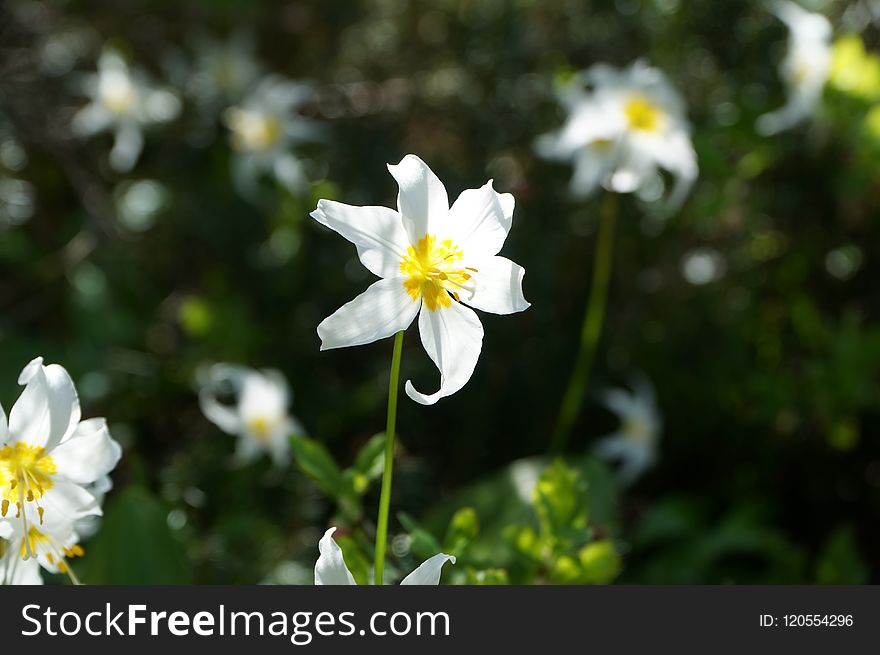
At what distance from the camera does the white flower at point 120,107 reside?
273 cm

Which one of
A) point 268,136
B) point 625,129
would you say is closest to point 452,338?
point 625,129

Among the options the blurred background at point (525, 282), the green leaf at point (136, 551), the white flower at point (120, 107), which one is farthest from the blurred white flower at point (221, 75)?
the green leaf at point (136, 551)

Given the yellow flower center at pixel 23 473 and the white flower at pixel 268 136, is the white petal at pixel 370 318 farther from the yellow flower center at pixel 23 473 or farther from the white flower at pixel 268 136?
the white flower at pixel 268 136

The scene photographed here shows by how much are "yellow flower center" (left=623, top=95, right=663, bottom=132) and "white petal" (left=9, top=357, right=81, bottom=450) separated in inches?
51.2

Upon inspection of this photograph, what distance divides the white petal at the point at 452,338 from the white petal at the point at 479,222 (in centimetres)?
8

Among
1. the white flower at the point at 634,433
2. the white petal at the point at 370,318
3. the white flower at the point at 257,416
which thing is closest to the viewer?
the white petal at the point at 370,318

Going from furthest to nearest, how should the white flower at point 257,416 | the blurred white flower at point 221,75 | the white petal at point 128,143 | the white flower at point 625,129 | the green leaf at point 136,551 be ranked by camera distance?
the blurred white flower at point 221,75
the white petal at point 128,143
the white flower at point 257,416
the white flower at point 625,129
the green leaf at point 136,551

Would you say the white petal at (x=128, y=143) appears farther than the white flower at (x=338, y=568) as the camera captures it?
Yes

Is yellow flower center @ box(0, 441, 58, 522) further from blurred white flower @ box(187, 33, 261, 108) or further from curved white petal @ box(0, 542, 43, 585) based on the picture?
blurred white flower @ box(187, 33, 261, 108)

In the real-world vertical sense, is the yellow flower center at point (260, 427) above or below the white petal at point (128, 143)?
below

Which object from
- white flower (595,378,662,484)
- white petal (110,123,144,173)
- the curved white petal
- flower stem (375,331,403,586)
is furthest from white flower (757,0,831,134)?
the curved white petal

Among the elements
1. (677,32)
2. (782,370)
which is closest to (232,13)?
(677,32)

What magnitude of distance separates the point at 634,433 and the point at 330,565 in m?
1.40

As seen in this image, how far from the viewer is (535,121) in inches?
101
